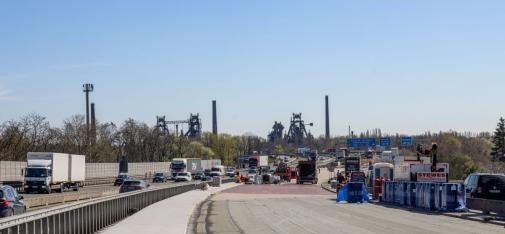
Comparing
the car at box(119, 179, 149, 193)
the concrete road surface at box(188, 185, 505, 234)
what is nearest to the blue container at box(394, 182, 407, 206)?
the concrete road surface at box(188, 185, 505, 234)

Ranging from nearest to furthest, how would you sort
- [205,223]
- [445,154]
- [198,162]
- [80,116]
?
1. [205,223]
2. [198,162]
3. [80,116]
4. [445,154]

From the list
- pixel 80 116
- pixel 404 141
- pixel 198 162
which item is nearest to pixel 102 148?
pixel 80 116

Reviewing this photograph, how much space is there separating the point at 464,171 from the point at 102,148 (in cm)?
6688

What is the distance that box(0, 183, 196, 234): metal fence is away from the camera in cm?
1484

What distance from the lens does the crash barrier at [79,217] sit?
14.8 metres

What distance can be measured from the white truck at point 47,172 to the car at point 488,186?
3817 cm

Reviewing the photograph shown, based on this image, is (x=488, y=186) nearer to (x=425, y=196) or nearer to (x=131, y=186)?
(x=425, y=196)

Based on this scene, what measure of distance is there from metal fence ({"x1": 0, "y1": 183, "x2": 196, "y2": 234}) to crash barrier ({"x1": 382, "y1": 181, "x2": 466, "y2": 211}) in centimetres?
1449

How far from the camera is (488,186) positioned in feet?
115

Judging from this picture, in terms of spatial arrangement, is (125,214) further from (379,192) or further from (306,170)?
(306,170)

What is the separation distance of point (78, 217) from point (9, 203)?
4604mm

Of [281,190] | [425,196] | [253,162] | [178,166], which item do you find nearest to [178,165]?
A: [178,166]

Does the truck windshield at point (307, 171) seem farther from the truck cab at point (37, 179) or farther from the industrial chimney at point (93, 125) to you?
the industrial chimney at point (93, 125)

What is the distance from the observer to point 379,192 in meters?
50.2
